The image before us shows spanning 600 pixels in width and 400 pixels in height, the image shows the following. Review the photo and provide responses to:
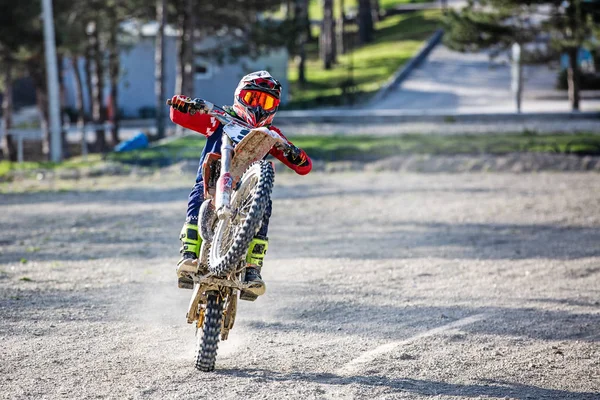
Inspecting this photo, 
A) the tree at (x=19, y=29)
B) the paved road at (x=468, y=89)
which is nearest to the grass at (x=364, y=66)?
the paved road at (x=468, y=89)

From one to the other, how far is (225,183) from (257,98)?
0.78 m

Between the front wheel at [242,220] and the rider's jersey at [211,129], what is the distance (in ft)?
1.75

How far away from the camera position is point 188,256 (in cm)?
671

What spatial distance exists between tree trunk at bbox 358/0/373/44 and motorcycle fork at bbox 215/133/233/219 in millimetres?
53038

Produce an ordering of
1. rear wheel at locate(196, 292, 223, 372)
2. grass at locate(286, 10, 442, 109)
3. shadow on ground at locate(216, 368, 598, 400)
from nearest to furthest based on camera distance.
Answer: shadow on ground at locate(216, 368, 598, 400) < rear wheel at locate(196, 292, 223, 372) < grass at locate(286, 10, 442, 109)

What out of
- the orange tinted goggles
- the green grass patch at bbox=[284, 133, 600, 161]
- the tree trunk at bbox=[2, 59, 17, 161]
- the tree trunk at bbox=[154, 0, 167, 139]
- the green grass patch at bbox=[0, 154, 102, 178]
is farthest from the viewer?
the tree trunk at bbox=[2, 59, 17, 161]

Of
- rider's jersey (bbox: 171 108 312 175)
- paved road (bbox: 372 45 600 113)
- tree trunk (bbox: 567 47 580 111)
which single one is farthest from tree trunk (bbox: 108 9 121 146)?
rider's jersey (bbox: 171 108 312 175)

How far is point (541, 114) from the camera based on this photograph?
27.8 m

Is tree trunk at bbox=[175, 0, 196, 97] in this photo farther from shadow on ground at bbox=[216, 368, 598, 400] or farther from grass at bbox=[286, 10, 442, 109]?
shadow on ground at bbox=[216, 368, 598, 400]

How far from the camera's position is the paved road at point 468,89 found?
1500 inches

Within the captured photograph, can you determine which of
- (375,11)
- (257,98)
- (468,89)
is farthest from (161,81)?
(375,11)

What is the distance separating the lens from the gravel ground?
6215 mm

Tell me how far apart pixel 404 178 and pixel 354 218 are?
16.6 feet

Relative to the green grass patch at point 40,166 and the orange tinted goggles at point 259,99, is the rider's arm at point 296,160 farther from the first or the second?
the green grass patch at point 40,166
